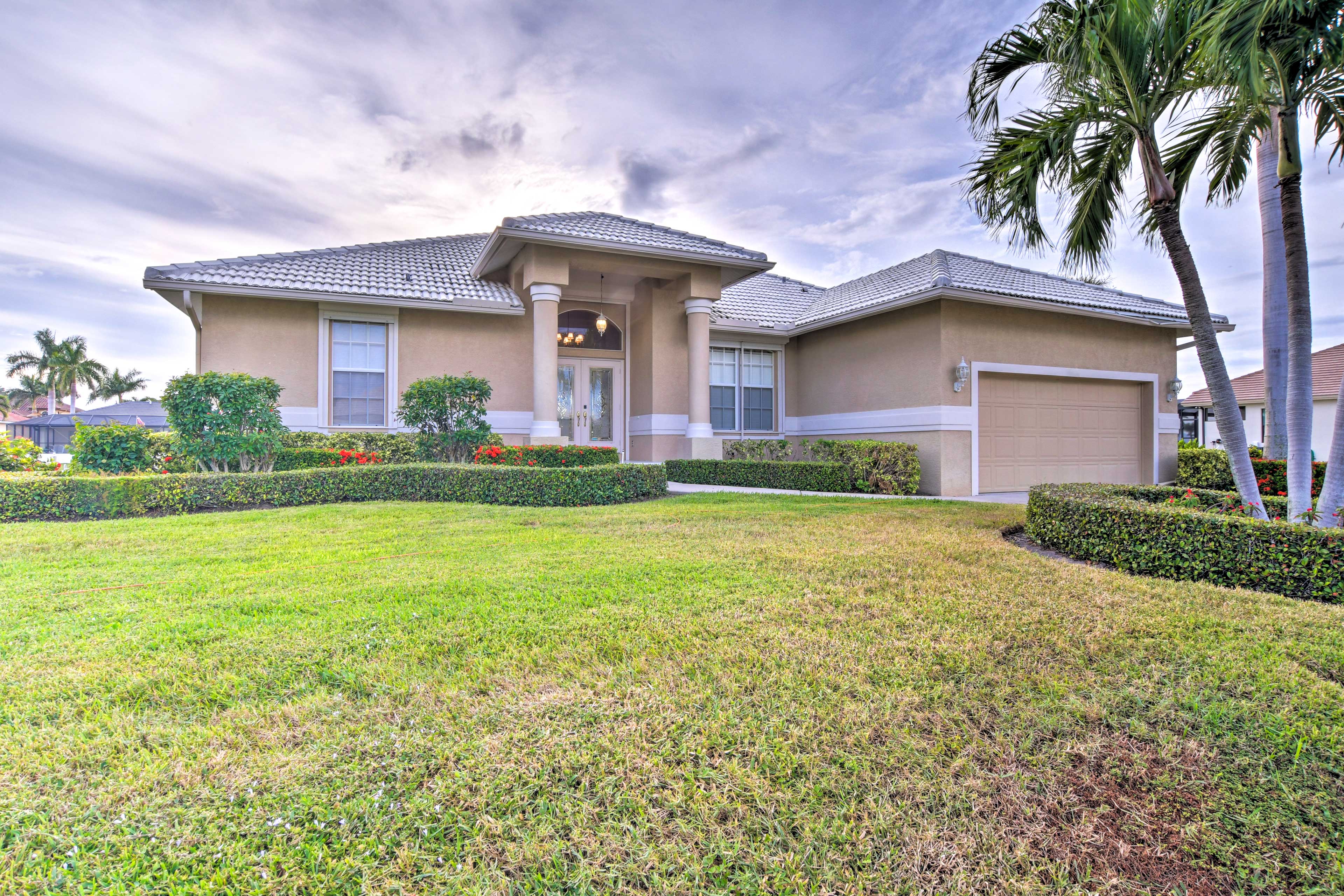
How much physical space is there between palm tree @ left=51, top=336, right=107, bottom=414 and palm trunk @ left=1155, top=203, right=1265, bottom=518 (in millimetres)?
65330

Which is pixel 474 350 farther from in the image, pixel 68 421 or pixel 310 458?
pixel 68 421

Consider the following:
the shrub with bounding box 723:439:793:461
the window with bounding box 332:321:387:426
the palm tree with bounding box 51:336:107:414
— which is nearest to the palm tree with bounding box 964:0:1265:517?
the shrub with bounding box 723:439:793:461

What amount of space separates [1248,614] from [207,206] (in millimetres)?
16977

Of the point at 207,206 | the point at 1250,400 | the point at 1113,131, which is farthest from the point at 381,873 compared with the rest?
the point at 1250,400

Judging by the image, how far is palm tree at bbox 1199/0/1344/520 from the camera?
4.07 meters

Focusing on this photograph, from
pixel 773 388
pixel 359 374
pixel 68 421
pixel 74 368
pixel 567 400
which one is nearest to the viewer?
pixel 359 374

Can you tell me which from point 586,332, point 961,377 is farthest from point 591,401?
point 961,377

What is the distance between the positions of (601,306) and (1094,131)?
925 centimetres

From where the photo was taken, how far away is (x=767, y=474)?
36.6ft

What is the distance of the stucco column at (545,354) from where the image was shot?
10.7 metres

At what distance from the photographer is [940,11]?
8.96 metres

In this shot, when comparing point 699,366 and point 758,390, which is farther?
point 758,390

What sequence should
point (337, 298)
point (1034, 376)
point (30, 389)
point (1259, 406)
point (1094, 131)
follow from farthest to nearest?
1. point (30, 389)
2. point (1259, 406)
3. point (1034, 376)
4. point (337, 298)
5. point (1094, 131)

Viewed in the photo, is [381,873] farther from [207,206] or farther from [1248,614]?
[207,206]
